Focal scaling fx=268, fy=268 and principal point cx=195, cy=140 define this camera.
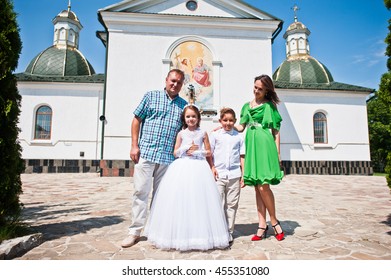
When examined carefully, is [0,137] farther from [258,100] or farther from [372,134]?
[372,134]

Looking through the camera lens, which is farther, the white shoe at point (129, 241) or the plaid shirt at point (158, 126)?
the plaid shirt at point (158, 126)

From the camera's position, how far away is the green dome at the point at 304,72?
65.7 ft

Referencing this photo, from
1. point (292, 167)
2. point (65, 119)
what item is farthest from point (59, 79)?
point (292, 167)

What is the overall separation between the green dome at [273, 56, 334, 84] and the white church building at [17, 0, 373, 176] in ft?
0.25

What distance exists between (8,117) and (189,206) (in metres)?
2.39

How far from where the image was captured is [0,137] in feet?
10.3

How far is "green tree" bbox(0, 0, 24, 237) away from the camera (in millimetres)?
3150

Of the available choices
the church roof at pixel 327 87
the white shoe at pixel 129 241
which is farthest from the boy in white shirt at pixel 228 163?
Answer: the church roof at pixel 327 87

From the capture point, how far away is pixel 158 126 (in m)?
3.34

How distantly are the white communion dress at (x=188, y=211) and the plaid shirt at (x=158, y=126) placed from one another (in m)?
0.25

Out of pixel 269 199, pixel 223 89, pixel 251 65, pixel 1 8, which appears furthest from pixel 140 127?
pixel 251 65

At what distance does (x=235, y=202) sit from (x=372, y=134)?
30.1 meters

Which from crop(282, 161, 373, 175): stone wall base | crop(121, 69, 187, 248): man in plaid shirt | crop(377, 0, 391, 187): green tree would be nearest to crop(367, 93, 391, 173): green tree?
crop(282, 161, 373, 175): stone wall base

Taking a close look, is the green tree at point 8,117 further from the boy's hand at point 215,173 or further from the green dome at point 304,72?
the green dome at point 304,72
